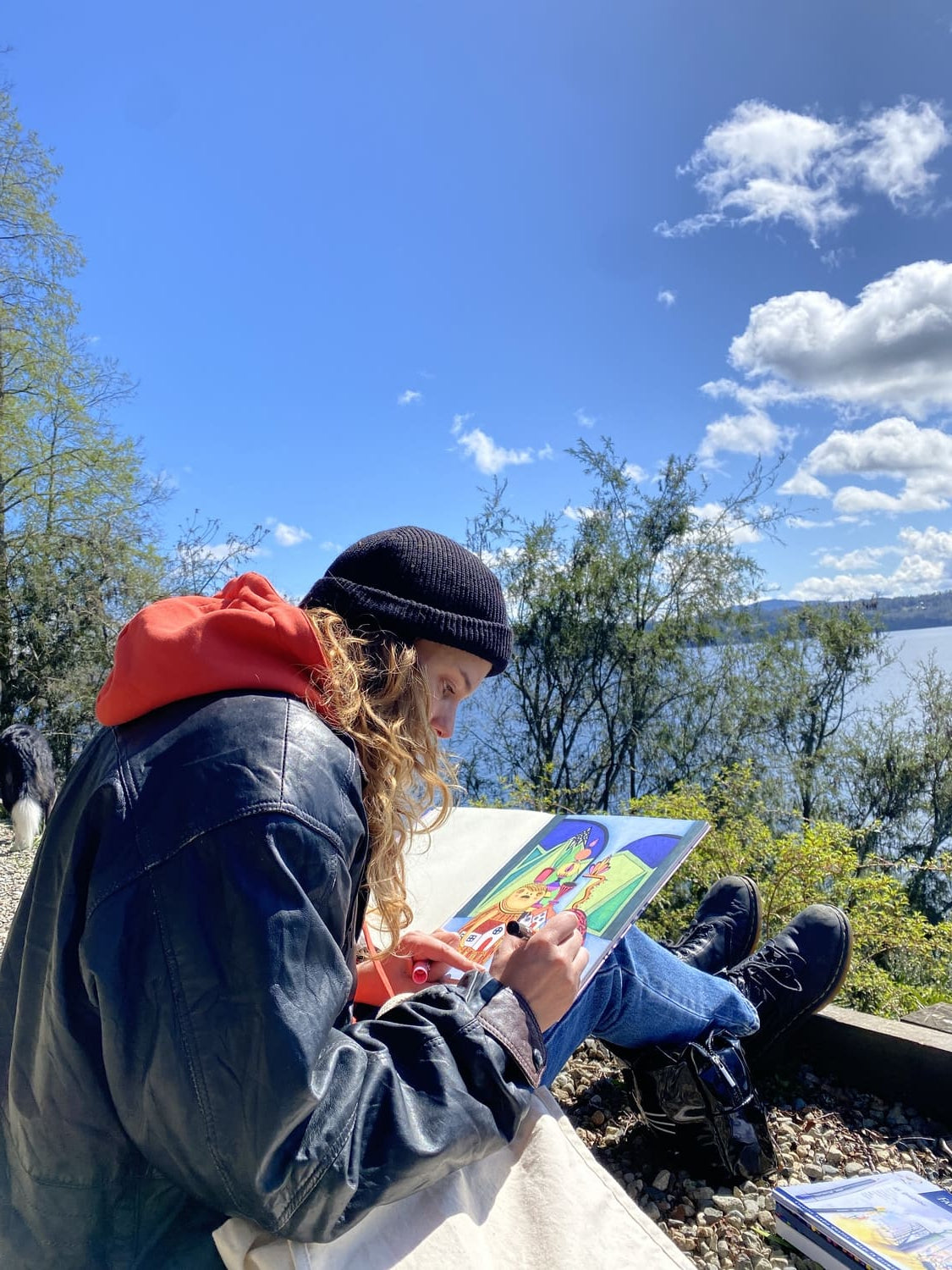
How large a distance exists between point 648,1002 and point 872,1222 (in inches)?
21.8

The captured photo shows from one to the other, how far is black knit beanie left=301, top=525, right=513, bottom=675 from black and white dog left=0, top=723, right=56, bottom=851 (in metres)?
6.68

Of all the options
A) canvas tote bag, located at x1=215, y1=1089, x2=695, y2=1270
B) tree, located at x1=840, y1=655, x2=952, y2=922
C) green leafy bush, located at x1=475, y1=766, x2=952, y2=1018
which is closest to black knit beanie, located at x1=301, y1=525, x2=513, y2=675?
canvas tote bag, located at x1=215, y1=1089, x2=695, y2=1270

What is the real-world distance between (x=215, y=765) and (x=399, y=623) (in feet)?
1.45

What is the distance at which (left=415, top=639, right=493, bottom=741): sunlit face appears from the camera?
1.37 m

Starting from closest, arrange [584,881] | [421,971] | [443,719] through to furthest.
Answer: [443,719] → [421,971] → [584,881]

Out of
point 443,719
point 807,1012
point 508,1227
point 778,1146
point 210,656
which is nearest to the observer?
point 210,656

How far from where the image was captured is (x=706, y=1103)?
1.87m

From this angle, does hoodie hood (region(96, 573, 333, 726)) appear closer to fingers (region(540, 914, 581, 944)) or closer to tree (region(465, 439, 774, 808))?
fingers (region(540, 914, 581, 944))

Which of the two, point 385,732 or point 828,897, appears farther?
point 828,897

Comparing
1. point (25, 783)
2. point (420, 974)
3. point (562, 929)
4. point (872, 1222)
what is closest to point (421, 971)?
point (420, 974)

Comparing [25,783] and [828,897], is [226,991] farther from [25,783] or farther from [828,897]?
[25,783]

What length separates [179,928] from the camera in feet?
2.89

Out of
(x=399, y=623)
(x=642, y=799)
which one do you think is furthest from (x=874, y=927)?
(x=399, y=623)

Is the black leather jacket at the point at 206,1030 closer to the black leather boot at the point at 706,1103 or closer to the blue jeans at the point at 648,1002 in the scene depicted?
the blue jeans at the point at 648,1002
